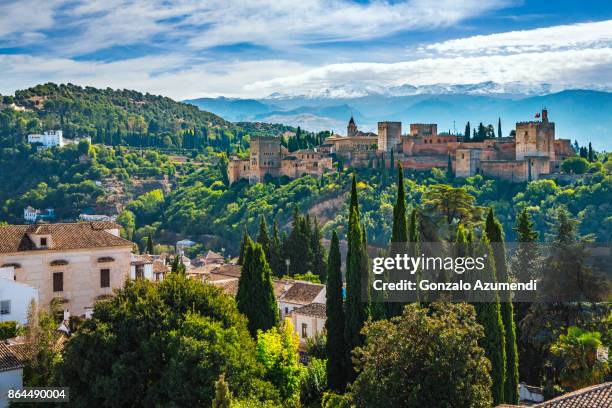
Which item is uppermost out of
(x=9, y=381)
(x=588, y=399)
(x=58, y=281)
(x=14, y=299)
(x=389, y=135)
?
(x=389, y=135)

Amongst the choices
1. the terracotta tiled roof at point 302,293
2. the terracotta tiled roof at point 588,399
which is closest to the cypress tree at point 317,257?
the terracotta tiled roof at point 302,293

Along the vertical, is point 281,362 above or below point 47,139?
below

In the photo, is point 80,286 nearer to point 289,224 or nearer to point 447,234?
point 447,234

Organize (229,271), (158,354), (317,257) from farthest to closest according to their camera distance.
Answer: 1. (317,257)
2. (229,271)
3. (158,354)

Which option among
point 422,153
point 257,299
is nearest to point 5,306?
point 257,299

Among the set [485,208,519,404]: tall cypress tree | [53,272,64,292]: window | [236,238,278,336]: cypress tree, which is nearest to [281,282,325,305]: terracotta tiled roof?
[236,238,278,336]: cypress tree

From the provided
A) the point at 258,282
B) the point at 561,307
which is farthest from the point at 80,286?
the point at 561,307

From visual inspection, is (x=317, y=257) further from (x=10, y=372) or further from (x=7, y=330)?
(x=10, y=372)
